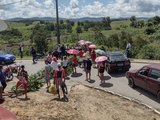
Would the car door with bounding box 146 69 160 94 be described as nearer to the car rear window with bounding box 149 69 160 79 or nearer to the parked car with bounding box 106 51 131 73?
the car rear window with bounding box 149 69 160 79

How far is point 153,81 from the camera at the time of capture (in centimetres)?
1570

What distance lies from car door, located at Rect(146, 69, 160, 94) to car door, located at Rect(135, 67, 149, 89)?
34cm

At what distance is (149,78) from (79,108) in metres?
4.12

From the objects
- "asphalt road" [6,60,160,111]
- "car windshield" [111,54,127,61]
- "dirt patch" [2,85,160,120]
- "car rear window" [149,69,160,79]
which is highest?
"car rear window" [149,69,160,79]

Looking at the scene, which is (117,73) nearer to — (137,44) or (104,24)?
(137,44)

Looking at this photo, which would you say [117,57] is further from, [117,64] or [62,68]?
[62,68]

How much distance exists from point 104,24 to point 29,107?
10920 centimetres

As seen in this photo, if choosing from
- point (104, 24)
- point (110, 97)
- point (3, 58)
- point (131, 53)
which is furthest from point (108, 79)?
point (104, 24)

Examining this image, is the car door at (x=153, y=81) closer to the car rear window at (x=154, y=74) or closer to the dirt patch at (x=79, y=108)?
the car rear window at (x=154, y=74)

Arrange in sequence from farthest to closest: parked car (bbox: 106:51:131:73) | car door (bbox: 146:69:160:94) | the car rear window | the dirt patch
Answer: parked car (bbox: 106:51:131:73), the car rear window, car door (bbox: 146:69:160:94), the dirt patch

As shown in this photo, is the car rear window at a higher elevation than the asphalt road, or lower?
higher

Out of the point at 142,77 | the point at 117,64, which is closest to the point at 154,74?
the point at 142,77

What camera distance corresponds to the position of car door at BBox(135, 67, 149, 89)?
16.6 metres

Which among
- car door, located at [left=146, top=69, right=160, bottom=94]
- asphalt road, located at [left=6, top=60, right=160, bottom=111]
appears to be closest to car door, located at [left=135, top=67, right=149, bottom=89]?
car door, located at [left=146, top=69, right=160, bottom=94]
